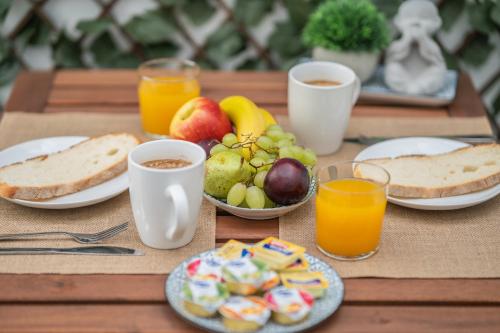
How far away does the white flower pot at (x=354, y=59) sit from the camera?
4.25 ft

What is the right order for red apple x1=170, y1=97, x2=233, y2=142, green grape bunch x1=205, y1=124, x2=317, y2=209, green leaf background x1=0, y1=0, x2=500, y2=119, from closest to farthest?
green grape bunch x1=205, y1=124, x2=317, y2=209, red apple x1=170, y1=97, x2=233, y2=142, green leaf background x1=0, y1=0, x2=500, y2=119

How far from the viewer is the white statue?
1.30 m

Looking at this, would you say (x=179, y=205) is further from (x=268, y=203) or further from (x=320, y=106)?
(x=320, y=106)

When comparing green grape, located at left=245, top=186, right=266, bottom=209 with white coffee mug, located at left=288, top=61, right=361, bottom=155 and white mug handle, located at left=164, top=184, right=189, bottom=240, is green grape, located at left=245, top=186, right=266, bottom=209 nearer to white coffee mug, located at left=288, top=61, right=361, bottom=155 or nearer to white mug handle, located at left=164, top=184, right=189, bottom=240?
white mug handle, located at left=164, top=184, right=189, bottom=240

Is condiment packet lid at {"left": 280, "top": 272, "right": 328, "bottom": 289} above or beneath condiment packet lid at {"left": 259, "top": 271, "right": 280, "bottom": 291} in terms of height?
beneath

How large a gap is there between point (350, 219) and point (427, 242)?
120 mm

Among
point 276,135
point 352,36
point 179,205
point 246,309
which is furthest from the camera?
point 352,36

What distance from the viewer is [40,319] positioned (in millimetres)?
709

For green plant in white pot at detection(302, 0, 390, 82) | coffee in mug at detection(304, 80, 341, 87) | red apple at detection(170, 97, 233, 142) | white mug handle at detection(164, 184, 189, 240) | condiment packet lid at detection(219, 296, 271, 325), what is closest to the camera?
condiment packet lid at detection(219, 296, 271, 325)

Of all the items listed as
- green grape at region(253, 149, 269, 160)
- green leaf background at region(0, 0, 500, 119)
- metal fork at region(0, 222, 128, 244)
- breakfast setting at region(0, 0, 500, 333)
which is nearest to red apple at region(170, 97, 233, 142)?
breakfast setting at region(0, 0, 500, 333)

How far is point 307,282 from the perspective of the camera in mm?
714

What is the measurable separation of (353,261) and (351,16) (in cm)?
61

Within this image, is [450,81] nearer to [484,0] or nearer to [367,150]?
[367,150]

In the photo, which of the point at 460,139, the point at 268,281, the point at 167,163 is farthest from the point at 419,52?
the point at 268,281
